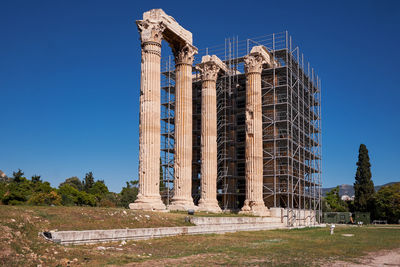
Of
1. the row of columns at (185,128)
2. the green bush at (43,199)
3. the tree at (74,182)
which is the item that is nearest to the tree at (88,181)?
the tree at (74,182)

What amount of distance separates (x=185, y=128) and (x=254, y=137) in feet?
25.8

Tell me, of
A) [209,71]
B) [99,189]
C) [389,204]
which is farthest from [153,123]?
[389,204]

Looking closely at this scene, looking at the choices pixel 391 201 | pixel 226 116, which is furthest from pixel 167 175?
pixel 391 201

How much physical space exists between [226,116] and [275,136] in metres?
6.56

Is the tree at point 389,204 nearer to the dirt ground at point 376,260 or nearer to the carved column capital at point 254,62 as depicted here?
the carved column capital at point 254,62

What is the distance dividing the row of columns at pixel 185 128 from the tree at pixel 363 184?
34.7 meters

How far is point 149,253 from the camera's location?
14.5 meters

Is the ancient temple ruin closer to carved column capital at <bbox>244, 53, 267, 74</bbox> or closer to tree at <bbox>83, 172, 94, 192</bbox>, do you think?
carved column capital at <bbox>244, 53, 267, 74</bbox>

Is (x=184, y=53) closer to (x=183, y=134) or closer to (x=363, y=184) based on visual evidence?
(x=183, y=134)

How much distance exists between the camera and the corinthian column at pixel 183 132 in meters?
32.8

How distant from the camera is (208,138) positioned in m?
37.9

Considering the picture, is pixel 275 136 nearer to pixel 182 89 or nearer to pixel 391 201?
pixel 182 89

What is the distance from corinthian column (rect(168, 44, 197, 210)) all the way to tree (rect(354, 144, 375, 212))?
42697 millimetres

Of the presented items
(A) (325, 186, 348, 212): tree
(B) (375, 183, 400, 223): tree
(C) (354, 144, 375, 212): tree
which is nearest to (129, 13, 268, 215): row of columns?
(B) (375, 183, 400, 223): tree
